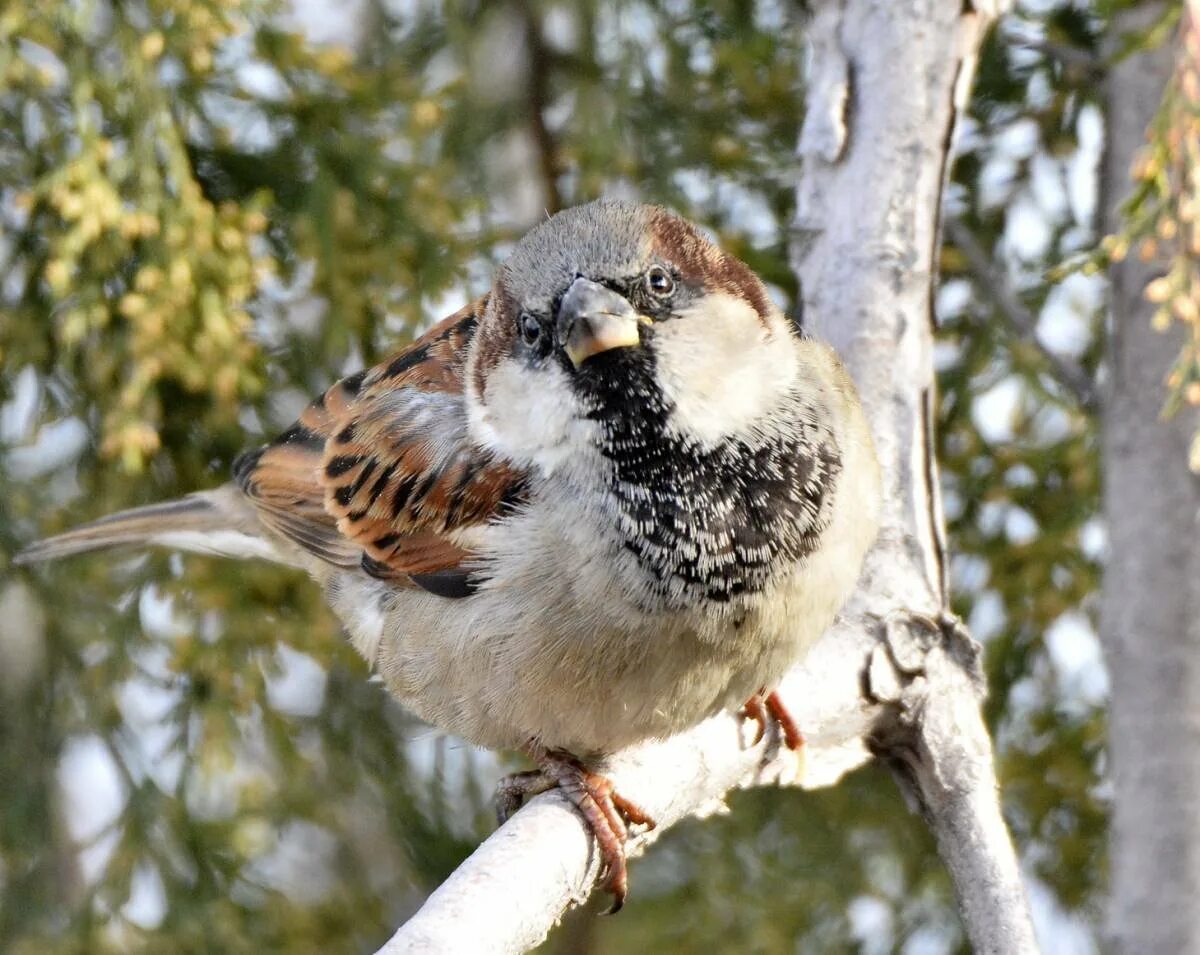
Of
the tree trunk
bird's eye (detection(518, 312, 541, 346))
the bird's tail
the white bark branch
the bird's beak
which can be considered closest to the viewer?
the bird's beak

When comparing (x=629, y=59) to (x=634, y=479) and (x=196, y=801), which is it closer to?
(x=634, y=479)

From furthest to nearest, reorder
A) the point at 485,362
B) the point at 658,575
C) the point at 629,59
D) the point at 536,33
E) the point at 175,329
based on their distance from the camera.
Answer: the point at 536,33 < the point at 629,59 < the point at 175,329 < the point at 485,362 < the point at 658,575

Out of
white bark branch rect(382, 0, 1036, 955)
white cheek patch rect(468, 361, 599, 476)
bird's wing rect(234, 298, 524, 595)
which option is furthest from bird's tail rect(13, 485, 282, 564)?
white bark branch rect(382, 0, 1036, 955)

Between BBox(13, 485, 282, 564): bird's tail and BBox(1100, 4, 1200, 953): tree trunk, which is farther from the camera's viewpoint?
BBox(13, 485, 282, 564): bird's tail

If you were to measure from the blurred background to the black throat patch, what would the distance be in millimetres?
980

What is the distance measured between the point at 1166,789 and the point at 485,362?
1.33 m

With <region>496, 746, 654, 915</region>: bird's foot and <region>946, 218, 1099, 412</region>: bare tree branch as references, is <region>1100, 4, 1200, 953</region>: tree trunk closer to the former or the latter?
<region>946, 218, 1099, 412</region>: bare tree branch

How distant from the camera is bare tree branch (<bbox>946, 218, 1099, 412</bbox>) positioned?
113 inches

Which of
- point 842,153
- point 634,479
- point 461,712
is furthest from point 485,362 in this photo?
point 842,153

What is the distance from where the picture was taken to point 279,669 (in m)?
3.00

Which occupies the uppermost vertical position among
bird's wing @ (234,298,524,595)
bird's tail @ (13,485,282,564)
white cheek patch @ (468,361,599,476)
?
white cheek patch @ (468,361,599,476)

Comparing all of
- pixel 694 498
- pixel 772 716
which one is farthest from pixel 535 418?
pixel 772 716

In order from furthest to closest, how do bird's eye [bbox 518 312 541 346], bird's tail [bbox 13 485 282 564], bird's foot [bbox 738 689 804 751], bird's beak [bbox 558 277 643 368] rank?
bird's tail [bbox 13 485 282 564]
bird's foot [bbox 738 689 804 751]
bird's eye [bbox 518 312 541 346]
bird's beak [bbox 558 277 643 368]

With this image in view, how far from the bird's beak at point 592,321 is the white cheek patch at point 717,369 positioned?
0.22ft
